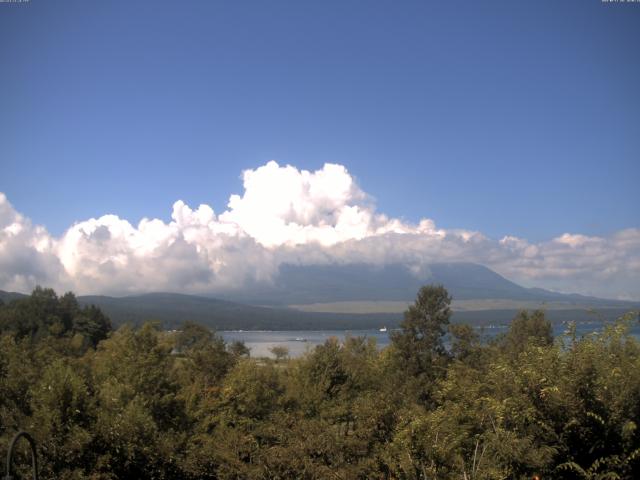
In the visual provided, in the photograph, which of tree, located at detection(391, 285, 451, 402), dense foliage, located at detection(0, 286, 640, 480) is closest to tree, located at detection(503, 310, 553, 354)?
tree, located at detection(391, 285, 451, 402)

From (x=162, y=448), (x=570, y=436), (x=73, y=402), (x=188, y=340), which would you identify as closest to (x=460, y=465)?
(x=570, y=436)

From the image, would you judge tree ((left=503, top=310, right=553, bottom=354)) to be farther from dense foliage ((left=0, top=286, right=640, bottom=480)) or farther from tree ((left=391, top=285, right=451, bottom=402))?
dense foliage ((left=0, top=286, right=640, bottom=480))

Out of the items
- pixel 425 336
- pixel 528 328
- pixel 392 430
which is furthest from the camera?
pixel 528 328

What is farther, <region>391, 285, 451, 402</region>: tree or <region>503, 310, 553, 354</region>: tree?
<region>503, 310, 553, 354</region>: tree

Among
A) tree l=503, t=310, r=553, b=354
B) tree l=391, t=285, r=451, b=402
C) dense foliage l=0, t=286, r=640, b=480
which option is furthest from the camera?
tree l=503, t=310, r=553, b=354

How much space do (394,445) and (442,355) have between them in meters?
32.5

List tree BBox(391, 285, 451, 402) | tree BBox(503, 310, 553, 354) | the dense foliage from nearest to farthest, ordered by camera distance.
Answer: the dense foliage → tree BBox(391, 285, 451, 402) → tree BBox(503, 310, 553, 354)

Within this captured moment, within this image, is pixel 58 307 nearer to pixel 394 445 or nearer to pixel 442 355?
pixel 442 355

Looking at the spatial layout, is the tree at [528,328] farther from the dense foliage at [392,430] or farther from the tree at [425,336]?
the dense foliage at [392,430]

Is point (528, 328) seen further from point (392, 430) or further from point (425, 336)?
point (392, 430)

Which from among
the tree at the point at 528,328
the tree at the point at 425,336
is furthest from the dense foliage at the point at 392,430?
the tree at the point at 528,328

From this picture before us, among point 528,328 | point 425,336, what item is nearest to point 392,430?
point 425,336

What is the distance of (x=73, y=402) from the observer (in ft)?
47.4

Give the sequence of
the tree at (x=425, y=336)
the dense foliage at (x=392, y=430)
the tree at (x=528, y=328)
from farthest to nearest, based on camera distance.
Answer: the tree at (x=528, y=328)
the tree at (x=425, y=336)
the dense foliage at (x=392, y=430)
